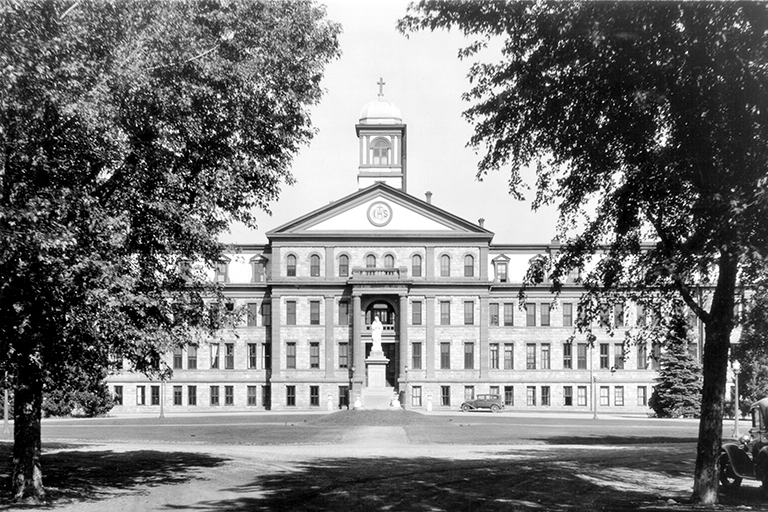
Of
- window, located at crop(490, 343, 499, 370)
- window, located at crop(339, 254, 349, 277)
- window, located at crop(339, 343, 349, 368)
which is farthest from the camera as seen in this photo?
window, located at crop(490, 343, 499, 370)

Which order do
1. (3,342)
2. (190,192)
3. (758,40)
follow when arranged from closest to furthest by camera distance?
(758,40) → (3,342) → (190,192)

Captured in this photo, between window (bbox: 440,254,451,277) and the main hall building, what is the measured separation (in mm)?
116

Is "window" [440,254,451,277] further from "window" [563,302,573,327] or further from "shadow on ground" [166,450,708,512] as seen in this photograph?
"shadow on ground" [166,450,708,512]

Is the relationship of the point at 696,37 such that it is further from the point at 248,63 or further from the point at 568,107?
the point at 248,63

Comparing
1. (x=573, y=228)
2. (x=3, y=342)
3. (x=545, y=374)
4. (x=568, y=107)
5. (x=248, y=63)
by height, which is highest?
(x=248, y=63)

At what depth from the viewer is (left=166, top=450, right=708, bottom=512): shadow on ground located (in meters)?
15.9

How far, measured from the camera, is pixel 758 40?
43.2 ft

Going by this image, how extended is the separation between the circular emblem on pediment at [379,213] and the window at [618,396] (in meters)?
24.1

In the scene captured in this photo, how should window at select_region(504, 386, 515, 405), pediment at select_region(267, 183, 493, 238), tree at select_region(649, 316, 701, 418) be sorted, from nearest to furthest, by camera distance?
1. tree at select_region(649, 316, 701, 418)
2. pediment at select_region(267, 183, 493, 238)
3. window at select_region(504, 386, 515, 405)

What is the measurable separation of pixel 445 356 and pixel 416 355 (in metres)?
2.42

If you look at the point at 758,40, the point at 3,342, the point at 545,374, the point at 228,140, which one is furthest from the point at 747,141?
→ the point at 545,374

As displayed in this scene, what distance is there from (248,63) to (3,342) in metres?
6.82

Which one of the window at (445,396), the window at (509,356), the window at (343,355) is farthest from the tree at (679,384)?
the window at (343,355)

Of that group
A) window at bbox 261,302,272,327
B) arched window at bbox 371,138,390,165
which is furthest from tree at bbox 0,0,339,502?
arched window at bbox 371,138,390,165
